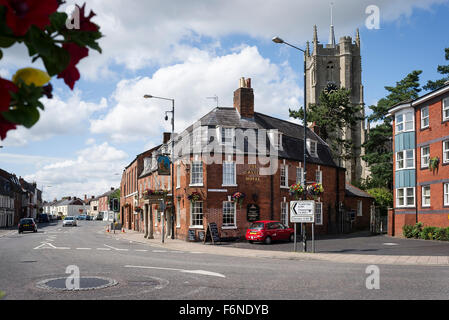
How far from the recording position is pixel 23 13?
1417 mm

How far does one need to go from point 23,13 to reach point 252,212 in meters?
30.2

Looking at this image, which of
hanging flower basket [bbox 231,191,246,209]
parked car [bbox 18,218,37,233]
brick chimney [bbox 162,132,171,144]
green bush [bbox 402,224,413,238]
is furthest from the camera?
brick chimney [bbox 162,132,171,144]

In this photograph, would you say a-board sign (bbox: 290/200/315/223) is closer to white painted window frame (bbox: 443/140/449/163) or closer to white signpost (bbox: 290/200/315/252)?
white signpost (bbox: 290/200/315/252)

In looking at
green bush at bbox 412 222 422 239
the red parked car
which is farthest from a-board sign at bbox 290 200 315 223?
green bush at bbox 412 222 422 239

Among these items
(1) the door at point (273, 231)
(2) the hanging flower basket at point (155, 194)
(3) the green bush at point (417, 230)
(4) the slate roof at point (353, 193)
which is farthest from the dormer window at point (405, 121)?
(2) the hanging flower basket at point (155, 194)

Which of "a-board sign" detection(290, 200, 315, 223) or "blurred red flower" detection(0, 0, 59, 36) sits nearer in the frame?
"blurred red flower" detection(0, 0, 59, 36)

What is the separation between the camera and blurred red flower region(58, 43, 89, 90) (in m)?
1.62

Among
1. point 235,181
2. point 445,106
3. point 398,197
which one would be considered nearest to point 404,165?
point 398,197

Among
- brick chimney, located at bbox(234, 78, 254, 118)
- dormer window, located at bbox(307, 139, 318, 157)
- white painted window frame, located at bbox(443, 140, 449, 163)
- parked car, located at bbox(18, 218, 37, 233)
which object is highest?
brick chimney, located at bbox(234, 78, 254, 118)

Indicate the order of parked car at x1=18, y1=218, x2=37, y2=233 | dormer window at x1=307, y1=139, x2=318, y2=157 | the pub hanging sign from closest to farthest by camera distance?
the pub hanging sign → dormer window at x1=307, y1=139, x2=318, y2=157 → parked car at x1=18, y1=218, x2=37, y2=233

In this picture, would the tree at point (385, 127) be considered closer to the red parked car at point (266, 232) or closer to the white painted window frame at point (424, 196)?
the white painted window frame at point (424, 196)
